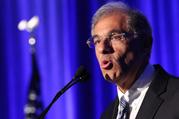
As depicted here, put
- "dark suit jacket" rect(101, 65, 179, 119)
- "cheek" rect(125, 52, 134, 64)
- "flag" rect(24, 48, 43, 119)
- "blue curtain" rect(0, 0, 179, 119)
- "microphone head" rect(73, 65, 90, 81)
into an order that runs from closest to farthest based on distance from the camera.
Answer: "dark suit jacket" rect(101, 65, 179, 119) → "cheek" rect(125, 52, 134, 64) → "microphone head" rect(73, 65, 90, 81) → "flag" rect(24, 48, 43, 119) → "blue curtain" rect(0, 0, 179, 119)

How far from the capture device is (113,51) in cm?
133

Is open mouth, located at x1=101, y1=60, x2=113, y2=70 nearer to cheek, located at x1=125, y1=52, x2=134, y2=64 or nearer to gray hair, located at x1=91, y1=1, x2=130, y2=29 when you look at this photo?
cheek, located at x1=125, y1=52, x2=134, y2=64

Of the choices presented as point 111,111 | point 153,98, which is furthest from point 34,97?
point 153,98

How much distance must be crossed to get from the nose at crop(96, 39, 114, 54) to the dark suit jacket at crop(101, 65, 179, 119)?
17cm

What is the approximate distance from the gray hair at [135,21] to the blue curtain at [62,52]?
4.04 ft

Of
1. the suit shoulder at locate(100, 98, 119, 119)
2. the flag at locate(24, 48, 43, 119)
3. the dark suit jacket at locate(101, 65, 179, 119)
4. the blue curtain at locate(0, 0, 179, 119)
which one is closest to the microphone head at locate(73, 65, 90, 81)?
the suit shoulder at locate(100, 98, 119, 119)

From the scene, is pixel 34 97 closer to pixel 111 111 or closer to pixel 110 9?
pixel 111 111

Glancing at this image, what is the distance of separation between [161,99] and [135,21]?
0.27m

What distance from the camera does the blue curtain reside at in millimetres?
2625

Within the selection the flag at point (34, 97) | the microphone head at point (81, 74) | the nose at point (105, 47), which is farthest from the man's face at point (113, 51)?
the flag at point (34, 97)

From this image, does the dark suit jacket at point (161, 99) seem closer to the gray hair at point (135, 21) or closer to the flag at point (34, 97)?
the gray hair at point (135, 21)

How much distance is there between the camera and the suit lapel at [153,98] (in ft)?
4.18

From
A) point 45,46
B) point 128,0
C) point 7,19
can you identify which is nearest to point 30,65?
point 45,46

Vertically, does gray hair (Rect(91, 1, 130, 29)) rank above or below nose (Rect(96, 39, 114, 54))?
above
